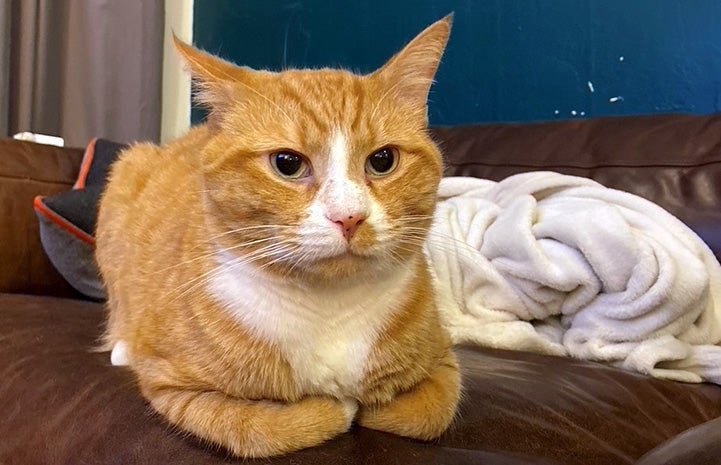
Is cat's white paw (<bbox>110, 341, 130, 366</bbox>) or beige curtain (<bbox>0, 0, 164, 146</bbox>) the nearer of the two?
cat's white paw (<bbox>110, 341, 130, 366</bbox>)

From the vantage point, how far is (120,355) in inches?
43.9

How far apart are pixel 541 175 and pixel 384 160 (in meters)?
0.81

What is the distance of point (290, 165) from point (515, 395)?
17.9 inches

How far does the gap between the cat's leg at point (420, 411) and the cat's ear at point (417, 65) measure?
15.8 inches

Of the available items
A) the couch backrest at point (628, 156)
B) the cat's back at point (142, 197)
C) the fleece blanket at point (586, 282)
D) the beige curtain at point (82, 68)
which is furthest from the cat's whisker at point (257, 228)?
the beige curtain at point (82, 68)

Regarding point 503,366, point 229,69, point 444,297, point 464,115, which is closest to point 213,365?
point 229,69

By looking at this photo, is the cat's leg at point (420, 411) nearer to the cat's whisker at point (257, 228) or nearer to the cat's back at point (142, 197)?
the cat's whisker at point (257, 228)

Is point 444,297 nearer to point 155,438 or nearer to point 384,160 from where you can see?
point 384,160

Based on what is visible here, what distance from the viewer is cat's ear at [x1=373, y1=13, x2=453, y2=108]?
979 millimetres

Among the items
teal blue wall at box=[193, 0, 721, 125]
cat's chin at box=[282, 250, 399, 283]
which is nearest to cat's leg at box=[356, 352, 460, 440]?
cat's chin at box=[282, 250, 399, 283]

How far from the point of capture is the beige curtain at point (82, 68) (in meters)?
2.68

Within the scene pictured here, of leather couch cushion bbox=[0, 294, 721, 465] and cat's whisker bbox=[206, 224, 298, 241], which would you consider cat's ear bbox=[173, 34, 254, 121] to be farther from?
leather couch cushion bbox=[0, 294, 721, 465]

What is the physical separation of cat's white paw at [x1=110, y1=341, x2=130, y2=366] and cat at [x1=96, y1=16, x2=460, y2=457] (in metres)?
0.11

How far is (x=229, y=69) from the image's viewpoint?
0.94 m
